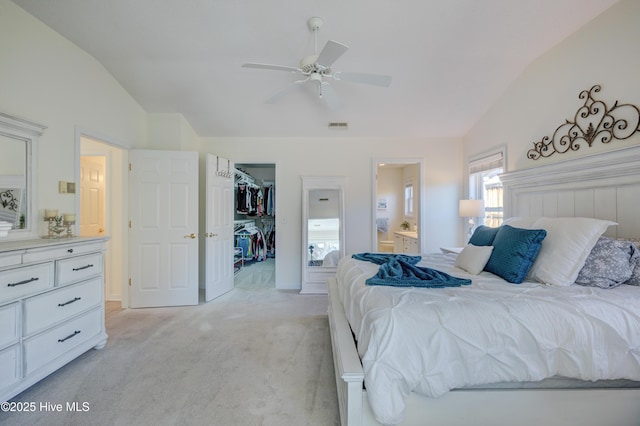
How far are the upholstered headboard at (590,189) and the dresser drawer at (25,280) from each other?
4.32 m

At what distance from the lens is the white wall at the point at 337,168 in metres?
4.48

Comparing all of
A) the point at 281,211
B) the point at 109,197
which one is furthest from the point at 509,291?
the point at 109,197

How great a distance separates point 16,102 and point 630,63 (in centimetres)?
488

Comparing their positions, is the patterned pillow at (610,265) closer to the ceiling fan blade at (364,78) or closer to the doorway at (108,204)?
the ceiling fan blade at (364,78)

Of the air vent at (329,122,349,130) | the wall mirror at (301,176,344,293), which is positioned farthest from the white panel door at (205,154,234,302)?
the air vent at (329,122,349,130)

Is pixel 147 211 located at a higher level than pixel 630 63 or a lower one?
lower

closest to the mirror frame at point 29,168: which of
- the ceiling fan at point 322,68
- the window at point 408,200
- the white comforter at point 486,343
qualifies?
the ceiling fan at point 322,68

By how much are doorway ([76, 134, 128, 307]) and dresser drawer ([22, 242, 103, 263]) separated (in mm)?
1325

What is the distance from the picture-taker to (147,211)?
3.64 m

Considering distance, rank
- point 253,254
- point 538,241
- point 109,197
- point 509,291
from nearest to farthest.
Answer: point 509,291, point 538,241, point 109,197, point 253,254

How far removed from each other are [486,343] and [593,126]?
88.5 inches

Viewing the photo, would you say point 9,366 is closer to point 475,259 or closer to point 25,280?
point 25,280

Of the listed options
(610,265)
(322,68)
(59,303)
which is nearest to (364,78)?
(322,68)

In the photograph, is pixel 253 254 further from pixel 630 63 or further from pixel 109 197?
pixel 630 63
